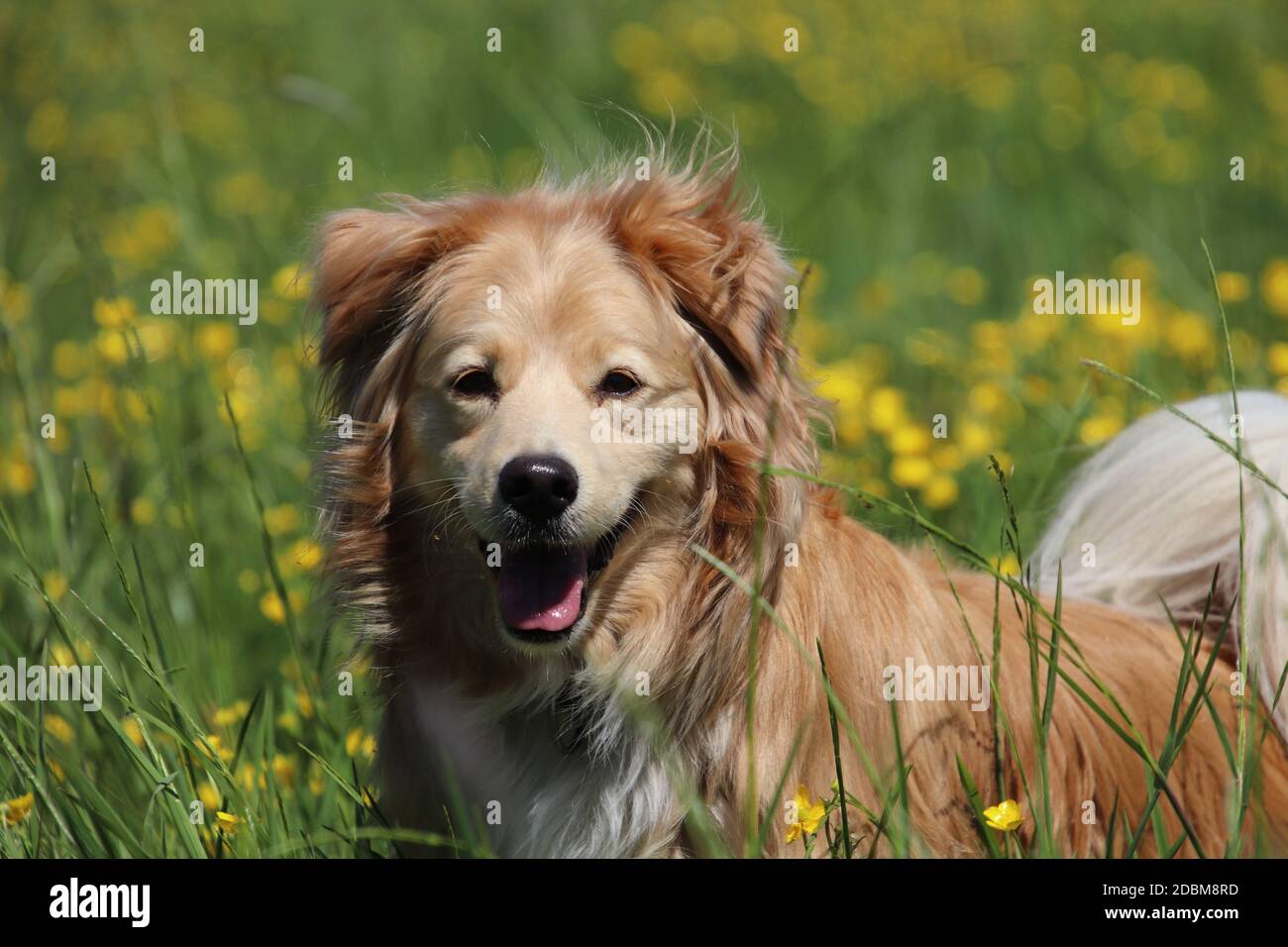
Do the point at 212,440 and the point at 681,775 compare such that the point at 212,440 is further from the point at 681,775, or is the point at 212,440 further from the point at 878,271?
the point at 878,271

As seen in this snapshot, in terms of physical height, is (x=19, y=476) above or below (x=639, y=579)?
above

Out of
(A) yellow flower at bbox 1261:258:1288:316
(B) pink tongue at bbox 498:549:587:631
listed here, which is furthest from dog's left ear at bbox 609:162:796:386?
(A) yellow flower at bbox 1261:258:1288:316

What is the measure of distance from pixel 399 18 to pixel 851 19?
3342 mm

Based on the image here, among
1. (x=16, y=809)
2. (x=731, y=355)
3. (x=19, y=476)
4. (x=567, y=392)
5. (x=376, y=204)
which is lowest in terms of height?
(x=16, y=809)

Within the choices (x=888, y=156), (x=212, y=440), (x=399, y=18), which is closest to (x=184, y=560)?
(x=212, y=440)

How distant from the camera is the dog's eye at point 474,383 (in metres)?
3.05

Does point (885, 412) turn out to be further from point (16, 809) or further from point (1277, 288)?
point (16, 809)

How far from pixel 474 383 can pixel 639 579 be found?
55cm

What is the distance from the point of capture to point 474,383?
10.1 ft

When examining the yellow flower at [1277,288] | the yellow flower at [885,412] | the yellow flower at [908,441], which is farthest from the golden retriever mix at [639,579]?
the yellow flower at [1277,288]

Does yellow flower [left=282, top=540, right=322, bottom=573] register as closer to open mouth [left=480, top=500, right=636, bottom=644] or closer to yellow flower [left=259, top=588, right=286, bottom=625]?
yellow flower [left=259, top=588, right=286, bottom=625]

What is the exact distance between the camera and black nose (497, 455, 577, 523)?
283 cm

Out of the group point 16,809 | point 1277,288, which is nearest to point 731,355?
point 16,809

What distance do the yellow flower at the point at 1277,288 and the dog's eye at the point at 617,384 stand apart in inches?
135
